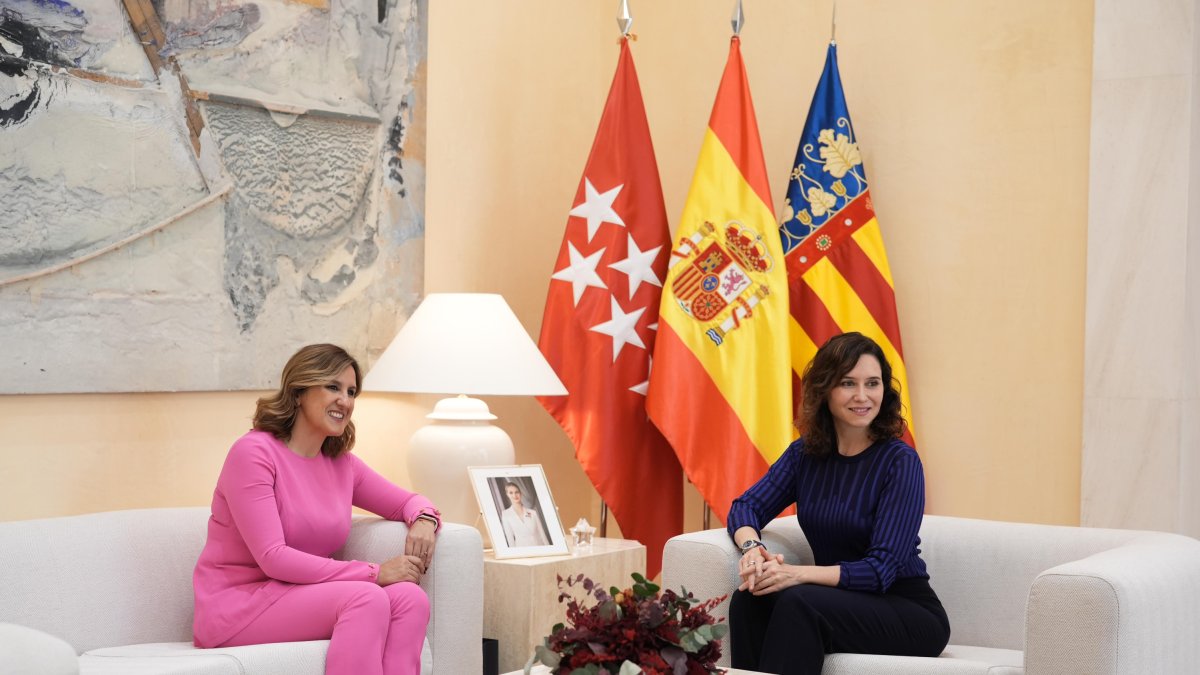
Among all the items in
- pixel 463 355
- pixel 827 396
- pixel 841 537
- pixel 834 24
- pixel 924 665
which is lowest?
pixel 924 665

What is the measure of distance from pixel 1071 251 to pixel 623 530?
67.2 inches

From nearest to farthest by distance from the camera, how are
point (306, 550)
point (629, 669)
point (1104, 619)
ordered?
point (629, 669) → point (1104, 619) → point (306, 550)

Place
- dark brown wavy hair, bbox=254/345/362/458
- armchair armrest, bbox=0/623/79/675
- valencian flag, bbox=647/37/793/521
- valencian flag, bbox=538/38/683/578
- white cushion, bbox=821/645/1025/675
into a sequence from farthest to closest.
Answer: valencian flag, bbox=538/38/683/578, valencian flag, bbox=647/37/793/521, dark brown wavy hair, bbox=254/345/362/458, white cushion, bbox=821/645/1025/675, armchair armrest, bbox=0/623/79/675

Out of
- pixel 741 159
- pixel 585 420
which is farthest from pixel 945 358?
pixel 585 420

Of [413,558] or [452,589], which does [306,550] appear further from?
[452,589]

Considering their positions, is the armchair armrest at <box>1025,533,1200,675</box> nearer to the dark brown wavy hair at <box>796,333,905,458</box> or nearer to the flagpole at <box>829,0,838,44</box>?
the dark brown wavy hair at <box>796,333,905,458</box>

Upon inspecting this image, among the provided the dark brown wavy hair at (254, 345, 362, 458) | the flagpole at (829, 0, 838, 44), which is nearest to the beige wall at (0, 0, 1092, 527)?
the flagpole at (829, 0, 838, 44)

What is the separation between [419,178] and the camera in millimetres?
4219

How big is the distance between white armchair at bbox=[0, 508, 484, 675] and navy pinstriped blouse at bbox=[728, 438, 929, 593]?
28.8 inches

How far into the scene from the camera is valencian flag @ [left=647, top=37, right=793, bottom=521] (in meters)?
4.14

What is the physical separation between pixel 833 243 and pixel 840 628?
163 cm

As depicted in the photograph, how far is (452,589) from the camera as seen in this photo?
124 inches

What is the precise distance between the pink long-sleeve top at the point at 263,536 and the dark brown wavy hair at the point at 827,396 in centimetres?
115

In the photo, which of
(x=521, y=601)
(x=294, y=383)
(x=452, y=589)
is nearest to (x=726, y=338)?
(x=521, y=601)
